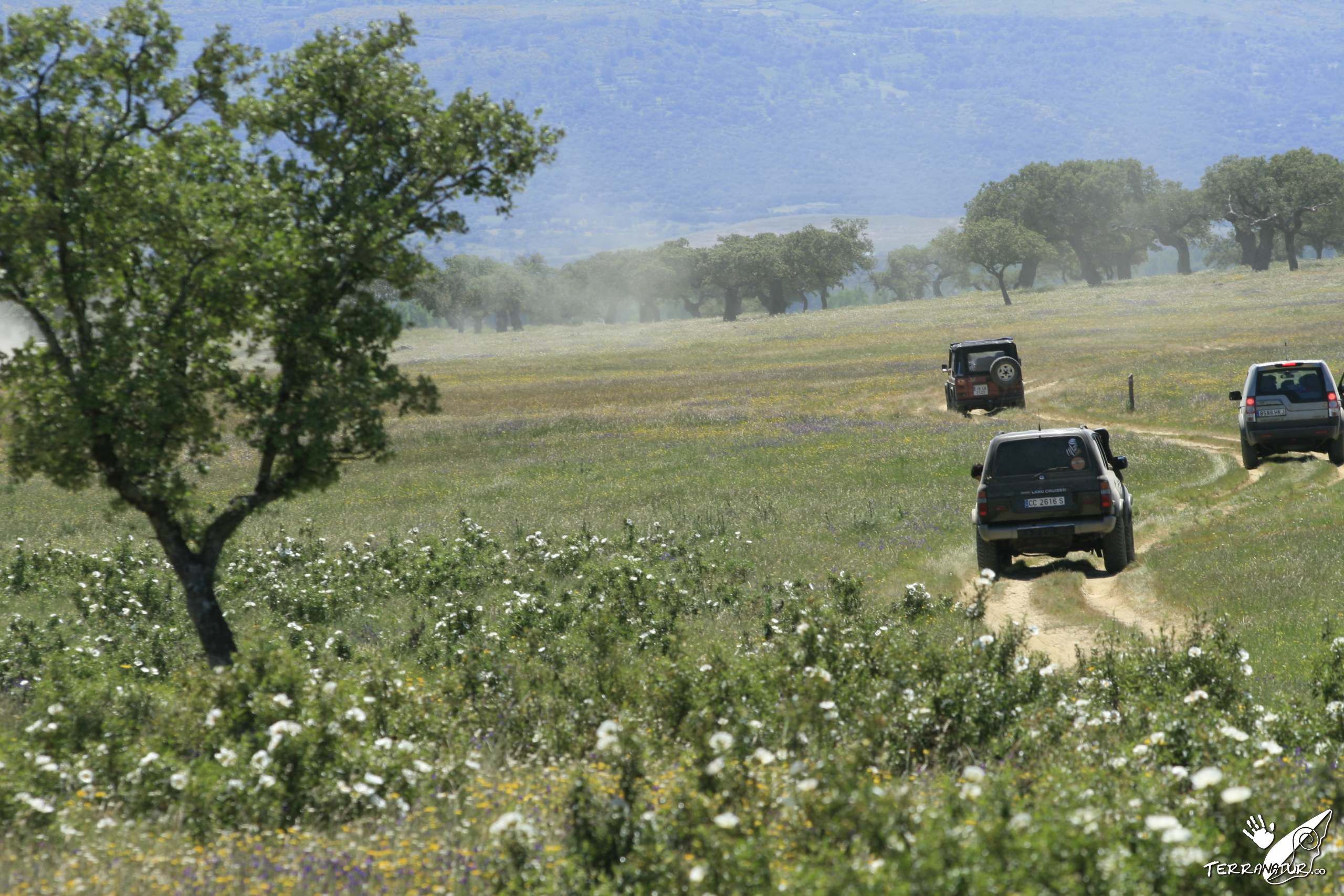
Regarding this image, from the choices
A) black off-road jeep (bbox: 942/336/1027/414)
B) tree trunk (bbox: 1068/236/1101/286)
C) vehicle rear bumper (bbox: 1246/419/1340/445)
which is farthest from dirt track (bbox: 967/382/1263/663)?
tree trunk (bbox: 1068/236/1101/286)

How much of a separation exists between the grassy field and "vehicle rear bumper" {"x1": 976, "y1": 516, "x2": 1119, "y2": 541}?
0.72m

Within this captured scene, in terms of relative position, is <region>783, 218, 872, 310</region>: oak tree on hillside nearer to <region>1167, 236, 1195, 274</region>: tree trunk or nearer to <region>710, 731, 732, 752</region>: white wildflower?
<region>1167, 236, 1195, 274</region>: tree trunk

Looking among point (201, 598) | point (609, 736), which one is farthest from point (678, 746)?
point (201, 598)

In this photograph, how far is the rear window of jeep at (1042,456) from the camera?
15.7 meters

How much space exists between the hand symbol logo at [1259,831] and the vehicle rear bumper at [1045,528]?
9.95m

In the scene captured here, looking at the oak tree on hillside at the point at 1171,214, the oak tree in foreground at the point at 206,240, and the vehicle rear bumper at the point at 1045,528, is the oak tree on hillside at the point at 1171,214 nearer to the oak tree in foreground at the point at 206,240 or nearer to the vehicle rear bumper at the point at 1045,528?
the vehicle rear bumper at the point at 1045,528

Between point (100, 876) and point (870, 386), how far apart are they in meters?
48.1

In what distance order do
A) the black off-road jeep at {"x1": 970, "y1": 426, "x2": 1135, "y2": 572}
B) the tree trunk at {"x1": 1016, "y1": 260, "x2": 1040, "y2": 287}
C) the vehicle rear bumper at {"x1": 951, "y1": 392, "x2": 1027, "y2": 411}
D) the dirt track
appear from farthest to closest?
the tree trunk at {"x1": 1016, "y1": 260, "x2": 1040, "y2": 287}, the vehicle rear bumper at {"x1": 951, "y1": 392, "x2": 1027, "y2": 411}, the black off-road jeep at {"x1": 970, "y1": 426, "x2": 1135, "y2": 572}, the dirt track

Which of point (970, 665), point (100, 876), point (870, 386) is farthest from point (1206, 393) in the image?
point (100, 876)

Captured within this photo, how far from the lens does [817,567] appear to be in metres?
16.2

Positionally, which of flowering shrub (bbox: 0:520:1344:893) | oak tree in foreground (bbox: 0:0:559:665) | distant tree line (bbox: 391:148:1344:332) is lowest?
flowering shrub (bbox: 0:520:1344:893)

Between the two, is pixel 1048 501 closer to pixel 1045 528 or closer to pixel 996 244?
pixel 1045 528

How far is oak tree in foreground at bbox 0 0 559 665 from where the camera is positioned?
1003 centimetres

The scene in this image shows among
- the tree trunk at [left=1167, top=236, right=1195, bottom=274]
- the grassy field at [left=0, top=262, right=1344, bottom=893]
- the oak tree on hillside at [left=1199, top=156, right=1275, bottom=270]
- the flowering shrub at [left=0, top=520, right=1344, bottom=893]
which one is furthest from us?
the tree trunk at [left=1167, top=236, right=1195, bottom=274]
